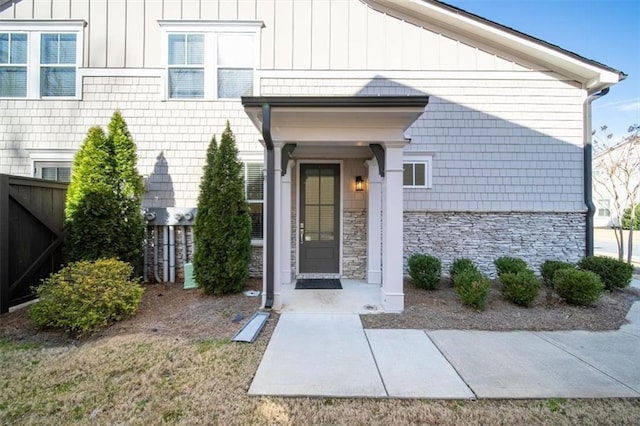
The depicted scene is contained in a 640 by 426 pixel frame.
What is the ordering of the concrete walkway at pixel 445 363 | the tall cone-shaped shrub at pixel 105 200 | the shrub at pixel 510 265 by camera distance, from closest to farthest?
the concrete walkway at pixel 445 363, the tall cone-shaped shrub at pixel 105 200, the shrub at pixel 510 265

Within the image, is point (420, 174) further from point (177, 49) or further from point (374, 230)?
point (177, 49)

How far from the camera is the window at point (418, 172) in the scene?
6.31 metres

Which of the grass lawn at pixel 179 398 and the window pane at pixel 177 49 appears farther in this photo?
the window pane at pixel 177 49

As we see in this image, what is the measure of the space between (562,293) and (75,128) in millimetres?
9667

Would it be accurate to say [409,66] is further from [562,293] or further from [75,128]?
[75,128]

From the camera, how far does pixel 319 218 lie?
6.21 metres

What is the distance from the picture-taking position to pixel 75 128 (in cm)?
614

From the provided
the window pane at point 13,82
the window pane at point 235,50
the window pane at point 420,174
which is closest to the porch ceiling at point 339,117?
the window pane at point 420,174

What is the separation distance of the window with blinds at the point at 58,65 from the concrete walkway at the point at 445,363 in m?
6.92

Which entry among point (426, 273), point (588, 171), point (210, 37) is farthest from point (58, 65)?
point (588, 171)

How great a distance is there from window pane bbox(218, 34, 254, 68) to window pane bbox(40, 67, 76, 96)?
317 cm

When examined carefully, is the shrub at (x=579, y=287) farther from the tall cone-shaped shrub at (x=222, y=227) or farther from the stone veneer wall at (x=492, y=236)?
the tall cone-shaped shrub at (x=222, y=227)

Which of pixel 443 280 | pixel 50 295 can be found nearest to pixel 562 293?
pixel 443 280

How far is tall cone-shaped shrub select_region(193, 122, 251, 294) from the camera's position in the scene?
4.98m
